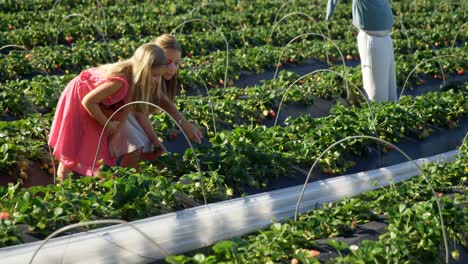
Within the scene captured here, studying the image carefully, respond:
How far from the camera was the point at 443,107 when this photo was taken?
7.56m

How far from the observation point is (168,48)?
531 centimetres

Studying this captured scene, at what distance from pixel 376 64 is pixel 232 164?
2.99 meters

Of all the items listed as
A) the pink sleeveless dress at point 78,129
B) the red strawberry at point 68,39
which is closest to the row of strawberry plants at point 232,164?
the pink sleeveless dress at point 78,129

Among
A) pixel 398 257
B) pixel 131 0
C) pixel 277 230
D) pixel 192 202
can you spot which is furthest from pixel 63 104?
pixel 131 0

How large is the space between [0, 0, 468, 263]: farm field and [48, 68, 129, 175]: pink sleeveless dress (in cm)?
30

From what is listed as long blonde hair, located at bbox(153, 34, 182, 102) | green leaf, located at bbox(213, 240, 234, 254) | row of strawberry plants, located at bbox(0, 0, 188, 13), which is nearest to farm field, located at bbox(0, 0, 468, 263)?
green leaf, located at bbox(213, 240, 234, 254)

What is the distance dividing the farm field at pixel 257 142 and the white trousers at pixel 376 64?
0.80 feet

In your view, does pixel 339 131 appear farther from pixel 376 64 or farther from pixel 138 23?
pixel 138 23

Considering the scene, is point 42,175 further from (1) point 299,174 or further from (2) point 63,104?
(1) point 299,174

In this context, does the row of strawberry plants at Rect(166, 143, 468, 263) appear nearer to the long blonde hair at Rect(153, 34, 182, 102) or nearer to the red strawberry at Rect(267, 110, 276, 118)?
the long blonde hair at Rect(153, 34, 182, 102)

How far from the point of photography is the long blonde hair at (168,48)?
531 cm

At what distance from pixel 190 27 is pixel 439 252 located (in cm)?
779

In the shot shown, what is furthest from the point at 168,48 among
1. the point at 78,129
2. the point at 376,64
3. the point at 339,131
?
the point at 376,64

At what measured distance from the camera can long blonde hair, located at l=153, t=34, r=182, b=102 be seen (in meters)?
5.31
